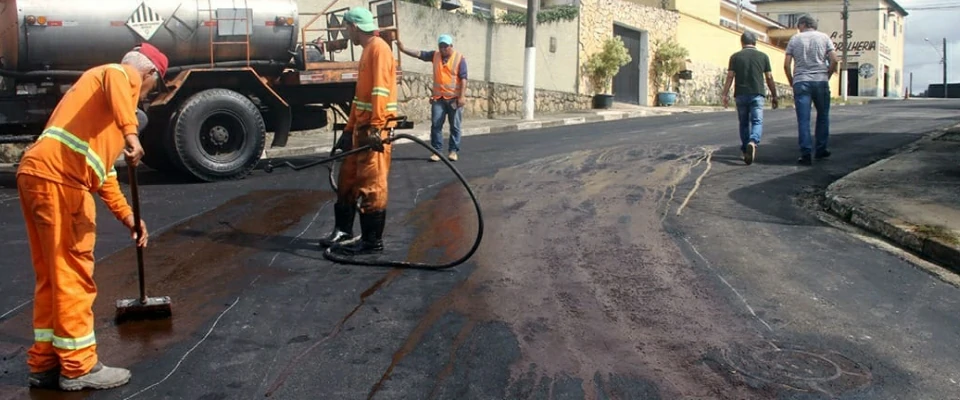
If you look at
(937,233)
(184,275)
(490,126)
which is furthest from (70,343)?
(490,126)

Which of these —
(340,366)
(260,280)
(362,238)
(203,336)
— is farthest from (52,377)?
(362,238)

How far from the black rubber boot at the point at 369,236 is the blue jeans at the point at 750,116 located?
5740 millimetres

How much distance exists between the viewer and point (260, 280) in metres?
5.31

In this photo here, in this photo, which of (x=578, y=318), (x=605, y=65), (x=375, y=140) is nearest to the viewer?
(x=578, y=318)

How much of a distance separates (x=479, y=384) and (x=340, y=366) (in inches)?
26.5

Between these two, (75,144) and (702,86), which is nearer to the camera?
(75,144)

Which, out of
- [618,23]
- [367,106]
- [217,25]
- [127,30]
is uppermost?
[618,23]

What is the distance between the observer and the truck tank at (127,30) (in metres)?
8.41

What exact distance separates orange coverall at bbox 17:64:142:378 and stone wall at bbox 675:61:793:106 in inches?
1080

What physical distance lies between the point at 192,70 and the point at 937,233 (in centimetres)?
721

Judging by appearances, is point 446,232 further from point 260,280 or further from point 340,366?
point 340,366

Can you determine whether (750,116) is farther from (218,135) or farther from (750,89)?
(218,135)

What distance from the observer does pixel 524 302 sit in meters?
4.86

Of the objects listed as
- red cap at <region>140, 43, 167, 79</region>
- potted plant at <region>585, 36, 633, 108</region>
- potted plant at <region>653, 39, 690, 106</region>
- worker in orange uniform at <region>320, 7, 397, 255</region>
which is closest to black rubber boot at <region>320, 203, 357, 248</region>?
worker in orange uniform at <region>320, 7, 397, 255</region>
